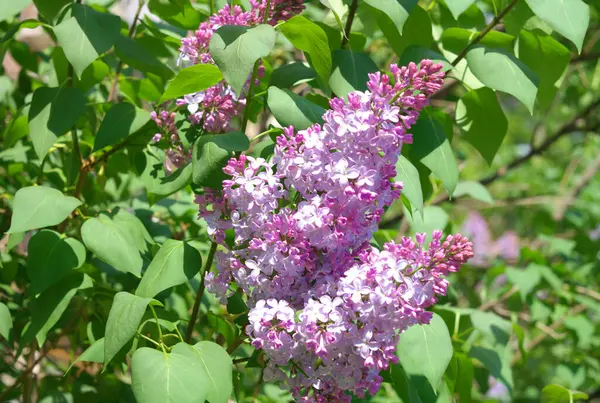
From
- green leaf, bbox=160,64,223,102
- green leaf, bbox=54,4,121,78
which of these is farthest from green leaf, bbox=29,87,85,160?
green leaf, bbox=160,64,223,102

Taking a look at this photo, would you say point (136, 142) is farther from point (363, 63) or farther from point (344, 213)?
point (344, 213)

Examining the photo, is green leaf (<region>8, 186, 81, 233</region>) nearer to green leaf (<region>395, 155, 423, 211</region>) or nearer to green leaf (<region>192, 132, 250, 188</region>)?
green leaf (<region>192, 132, 250, 188</region>)

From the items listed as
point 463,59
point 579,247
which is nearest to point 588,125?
point 579,247

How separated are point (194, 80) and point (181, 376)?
409 mm

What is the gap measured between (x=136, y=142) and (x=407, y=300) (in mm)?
674

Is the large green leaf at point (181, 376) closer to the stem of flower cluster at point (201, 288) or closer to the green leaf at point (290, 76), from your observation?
the stem of flower cluster at point (201, 288)

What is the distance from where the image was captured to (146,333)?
4.31 ft

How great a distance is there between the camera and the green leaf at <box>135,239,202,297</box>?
3.72 ft

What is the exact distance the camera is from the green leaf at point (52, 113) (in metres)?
1.29

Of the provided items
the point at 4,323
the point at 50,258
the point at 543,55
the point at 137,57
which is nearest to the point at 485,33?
the point at 543,55

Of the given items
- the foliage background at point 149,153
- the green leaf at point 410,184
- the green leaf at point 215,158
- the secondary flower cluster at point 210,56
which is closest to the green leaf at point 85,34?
the foliage background at point 149,153

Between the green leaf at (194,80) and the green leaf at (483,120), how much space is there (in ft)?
1.51

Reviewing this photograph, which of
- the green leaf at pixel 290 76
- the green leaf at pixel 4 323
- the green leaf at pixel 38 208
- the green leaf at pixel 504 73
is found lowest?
the green leaf at pixel 4 323

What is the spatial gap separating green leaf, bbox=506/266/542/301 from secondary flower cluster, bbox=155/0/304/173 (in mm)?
1427
